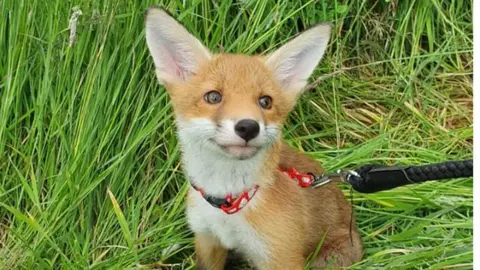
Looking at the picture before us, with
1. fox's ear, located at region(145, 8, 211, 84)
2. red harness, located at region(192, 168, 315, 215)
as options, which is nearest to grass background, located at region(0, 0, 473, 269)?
red harness, located at region(192, 168, 315, 215)

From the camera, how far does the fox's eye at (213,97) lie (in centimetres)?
270

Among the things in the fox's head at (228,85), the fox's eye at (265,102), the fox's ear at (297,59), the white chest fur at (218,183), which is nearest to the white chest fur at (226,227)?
the white chest fur at (218,183)

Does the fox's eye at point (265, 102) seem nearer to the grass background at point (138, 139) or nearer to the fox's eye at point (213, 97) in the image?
the fox's eye at point (213, 97)

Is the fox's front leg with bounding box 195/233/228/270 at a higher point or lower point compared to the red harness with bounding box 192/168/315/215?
lower

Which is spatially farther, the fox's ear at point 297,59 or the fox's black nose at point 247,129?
the fox's ear at point 297,59

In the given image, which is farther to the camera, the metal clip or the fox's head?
the metal clip

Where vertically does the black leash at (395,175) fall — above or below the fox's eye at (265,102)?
below

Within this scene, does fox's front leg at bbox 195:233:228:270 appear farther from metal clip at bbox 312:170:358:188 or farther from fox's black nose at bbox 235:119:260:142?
fox's black nose at bbox 235:119:260:142

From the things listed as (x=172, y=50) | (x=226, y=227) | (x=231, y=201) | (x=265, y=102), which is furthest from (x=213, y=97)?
(x=226, y=227)

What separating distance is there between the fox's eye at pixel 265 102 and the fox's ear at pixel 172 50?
312 mm

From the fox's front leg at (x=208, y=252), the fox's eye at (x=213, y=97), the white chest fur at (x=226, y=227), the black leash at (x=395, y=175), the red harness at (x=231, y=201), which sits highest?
the fox's eye at (x=213, y=97)

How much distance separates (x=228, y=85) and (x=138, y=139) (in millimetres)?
826

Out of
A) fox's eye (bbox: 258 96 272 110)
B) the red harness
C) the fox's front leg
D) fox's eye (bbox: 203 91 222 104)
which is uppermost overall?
fox's eye (bbox: 203 91 222 104)

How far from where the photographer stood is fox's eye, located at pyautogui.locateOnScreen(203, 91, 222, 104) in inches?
106
